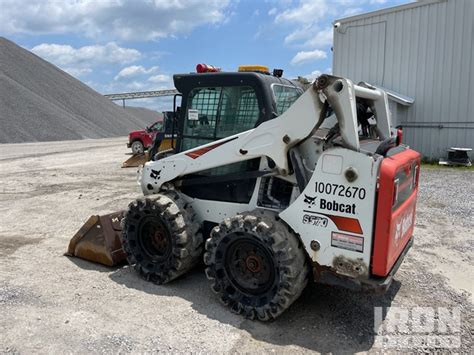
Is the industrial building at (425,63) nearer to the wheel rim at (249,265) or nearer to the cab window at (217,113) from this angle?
the cab window at (217,113)

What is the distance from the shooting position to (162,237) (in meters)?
4.90

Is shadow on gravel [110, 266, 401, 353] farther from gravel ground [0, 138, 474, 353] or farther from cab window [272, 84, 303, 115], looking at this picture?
cab window [272, 84, 303, 115]

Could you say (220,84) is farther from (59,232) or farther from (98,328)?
(59,232)

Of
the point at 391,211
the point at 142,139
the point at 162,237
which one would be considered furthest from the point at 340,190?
the point at 142,139

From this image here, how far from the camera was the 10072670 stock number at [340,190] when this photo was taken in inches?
139

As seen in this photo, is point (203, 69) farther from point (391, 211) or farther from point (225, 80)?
point (391, 211)

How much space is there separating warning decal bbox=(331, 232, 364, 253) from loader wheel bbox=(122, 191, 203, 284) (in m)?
1.69

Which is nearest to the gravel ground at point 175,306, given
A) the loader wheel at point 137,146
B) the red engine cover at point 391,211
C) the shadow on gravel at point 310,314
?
the shadow on gravel at point 310,314

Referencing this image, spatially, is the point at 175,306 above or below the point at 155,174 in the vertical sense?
below

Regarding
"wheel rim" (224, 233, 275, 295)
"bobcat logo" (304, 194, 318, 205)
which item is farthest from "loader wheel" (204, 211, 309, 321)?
"bobcat logo" (304, 194, 318, 205)

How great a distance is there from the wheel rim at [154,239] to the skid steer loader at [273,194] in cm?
1

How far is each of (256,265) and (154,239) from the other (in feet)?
4.88

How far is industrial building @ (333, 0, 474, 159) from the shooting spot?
50.4 ft

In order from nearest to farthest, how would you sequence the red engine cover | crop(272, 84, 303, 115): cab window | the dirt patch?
the red engine cover, crop(272, 84, 303, 115): cab window, the dirt patch
